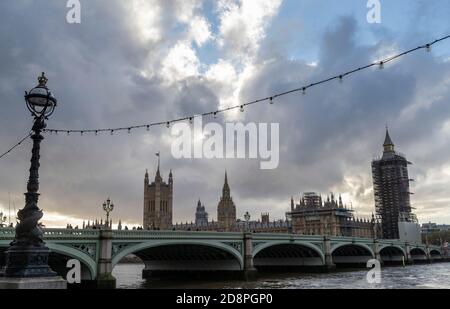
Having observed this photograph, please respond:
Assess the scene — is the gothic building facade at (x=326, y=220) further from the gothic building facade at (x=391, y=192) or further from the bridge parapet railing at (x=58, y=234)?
the bridge parapet railing at (x=58, y=234)

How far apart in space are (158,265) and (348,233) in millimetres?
92628

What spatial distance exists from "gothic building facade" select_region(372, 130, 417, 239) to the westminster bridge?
5511cm

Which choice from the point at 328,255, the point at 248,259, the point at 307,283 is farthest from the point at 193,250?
the point at 328,255

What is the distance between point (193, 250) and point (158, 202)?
116371 millimetres

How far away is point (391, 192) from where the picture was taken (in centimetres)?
14425

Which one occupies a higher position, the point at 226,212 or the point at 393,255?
the point at 226,212

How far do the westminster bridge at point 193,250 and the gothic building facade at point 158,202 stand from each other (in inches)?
3622

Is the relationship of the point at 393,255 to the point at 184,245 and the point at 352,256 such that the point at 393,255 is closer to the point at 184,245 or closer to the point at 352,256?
the point at 352,256

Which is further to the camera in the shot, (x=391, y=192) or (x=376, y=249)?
(x=391, y=192)

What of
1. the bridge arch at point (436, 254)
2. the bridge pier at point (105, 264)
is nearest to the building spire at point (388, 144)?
the bridge arch at point (436, 254)

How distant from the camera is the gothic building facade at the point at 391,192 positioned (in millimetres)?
142125

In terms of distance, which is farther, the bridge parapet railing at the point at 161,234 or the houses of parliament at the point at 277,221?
the houses of parliament at the point at 277,221

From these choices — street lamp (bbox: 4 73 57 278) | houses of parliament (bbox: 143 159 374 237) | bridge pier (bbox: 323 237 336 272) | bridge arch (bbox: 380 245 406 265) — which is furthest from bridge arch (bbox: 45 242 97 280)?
houses of parliament (bbox: 143 159 374 237)
